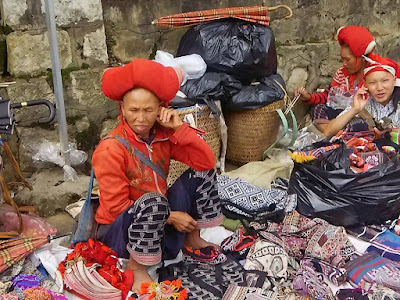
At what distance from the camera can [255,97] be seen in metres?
3.76

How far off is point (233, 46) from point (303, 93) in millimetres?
961

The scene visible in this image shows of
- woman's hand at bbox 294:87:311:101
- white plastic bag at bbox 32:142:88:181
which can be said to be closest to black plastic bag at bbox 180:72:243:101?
woman's hand at bbox 294:87:311:101

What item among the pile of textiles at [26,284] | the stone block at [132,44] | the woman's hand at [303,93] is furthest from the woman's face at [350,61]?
the pile of textiles at [26,284]

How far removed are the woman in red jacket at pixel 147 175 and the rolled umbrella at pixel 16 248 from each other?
13.5 inches

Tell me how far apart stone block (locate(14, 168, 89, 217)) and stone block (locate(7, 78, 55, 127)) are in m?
0.38

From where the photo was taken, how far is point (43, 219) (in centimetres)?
308

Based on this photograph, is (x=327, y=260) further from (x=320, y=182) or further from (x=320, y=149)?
(x=320, y=149)

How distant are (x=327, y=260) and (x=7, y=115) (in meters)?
1.79

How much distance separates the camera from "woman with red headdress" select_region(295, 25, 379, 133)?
12.8 feet

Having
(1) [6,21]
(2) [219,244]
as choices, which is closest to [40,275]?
(2) [219,244]

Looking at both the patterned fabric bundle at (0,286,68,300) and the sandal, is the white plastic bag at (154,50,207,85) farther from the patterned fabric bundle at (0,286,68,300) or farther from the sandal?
the patterned fabric bundle at (0,286,68,300)

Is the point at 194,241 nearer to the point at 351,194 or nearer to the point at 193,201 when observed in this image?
Result: the point at 193,201

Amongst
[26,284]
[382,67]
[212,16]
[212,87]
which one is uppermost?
[212,16]

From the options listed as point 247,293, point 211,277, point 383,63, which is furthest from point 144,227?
point 383,63
